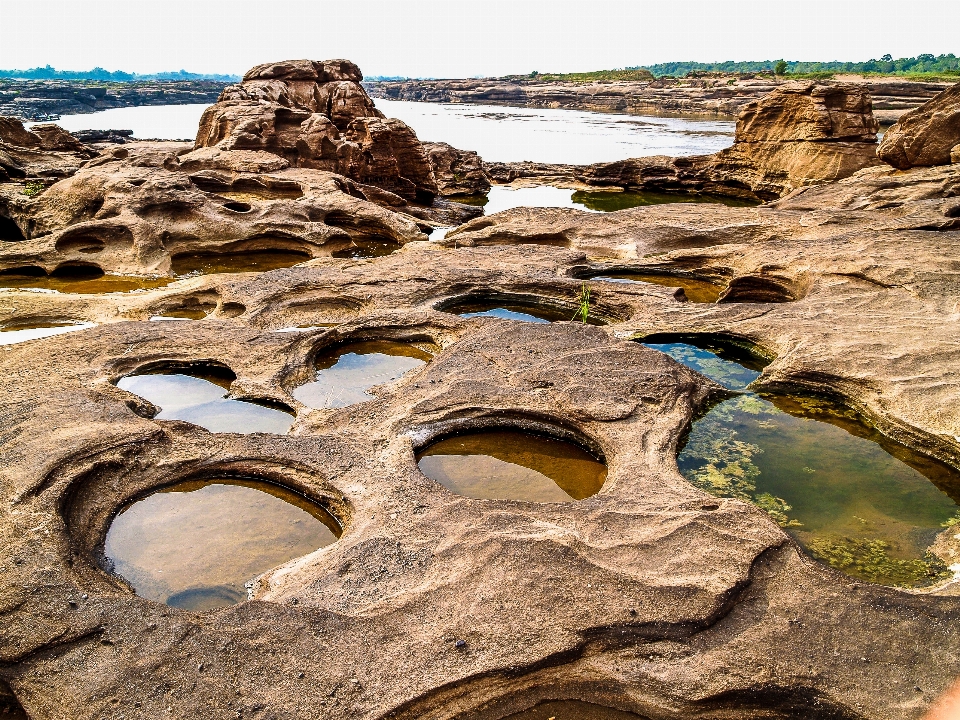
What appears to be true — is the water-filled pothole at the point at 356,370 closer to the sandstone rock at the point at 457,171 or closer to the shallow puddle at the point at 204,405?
the shallow puddle at the point at 204,405

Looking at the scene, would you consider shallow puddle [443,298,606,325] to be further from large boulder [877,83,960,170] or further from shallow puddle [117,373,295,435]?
large boulder [877,83,960,170]

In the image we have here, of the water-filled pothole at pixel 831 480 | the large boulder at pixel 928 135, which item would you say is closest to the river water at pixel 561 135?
the large boulder at pixel 928 135

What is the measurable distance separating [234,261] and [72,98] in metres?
69.2

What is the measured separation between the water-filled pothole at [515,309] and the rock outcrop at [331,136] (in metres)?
10.8

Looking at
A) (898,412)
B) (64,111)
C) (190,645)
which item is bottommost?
(190,645)

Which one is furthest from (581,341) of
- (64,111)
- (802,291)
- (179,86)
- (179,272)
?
(179,86)

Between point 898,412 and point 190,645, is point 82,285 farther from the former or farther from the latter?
point 898,412

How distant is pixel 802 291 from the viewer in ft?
36.7

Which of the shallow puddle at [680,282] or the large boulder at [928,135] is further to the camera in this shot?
the large boulder at [928,135]

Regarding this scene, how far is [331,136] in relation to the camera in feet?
68.6

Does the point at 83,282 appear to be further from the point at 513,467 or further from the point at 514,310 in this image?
the point at 513,467

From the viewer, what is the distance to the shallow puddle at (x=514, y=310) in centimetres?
1097

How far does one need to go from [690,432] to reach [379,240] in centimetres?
1071

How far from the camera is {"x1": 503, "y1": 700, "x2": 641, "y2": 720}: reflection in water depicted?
3990mm
